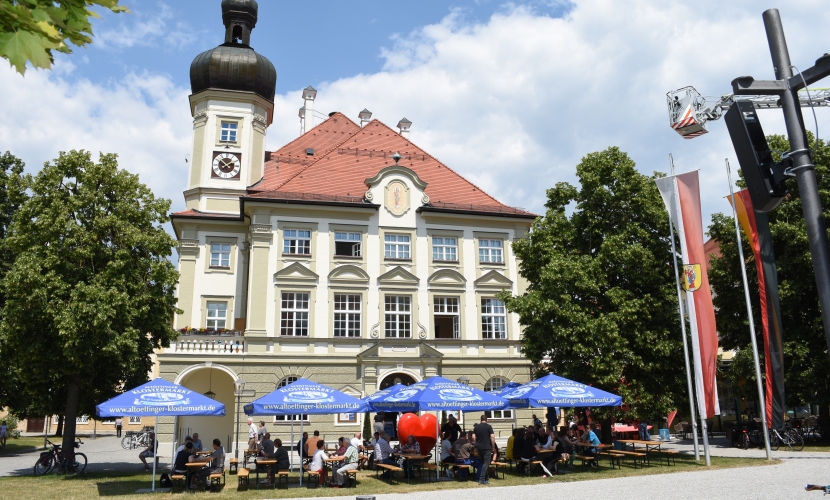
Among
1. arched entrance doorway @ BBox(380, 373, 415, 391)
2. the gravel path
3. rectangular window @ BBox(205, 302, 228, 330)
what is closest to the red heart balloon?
the gravel path

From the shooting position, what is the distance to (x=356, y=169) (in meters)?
34.4

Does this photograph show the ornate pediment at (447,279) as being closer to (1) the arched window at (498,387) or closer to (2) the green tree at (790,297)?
(1) the arched window at (498,387)

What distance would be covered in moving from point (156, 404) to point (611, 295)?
14055mm

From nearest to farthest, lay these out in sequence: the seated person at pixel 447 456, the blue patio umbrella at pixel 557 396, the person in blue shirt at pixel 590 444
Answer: the blue patio umbrella at pixel 557 396
the seated person at pixel 447 456
the person in blue shirt at pixel 590 444

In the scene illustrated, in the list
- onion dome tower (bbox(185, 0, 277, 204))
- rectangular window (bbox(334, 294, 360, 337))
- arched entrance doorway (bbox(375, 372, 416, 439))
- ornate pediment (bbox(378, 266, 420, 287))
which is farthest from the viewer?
onion dome tower (bbox(185, 0, 277, 204))

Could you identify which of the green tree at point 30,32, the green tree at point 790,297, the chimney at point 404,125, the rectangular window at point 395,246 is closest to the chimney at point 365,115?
the chimney at point 404,125

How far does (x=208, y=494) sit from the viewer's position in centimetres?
1587

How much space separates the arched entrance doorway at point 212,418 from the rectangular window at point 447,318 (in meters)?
9.87

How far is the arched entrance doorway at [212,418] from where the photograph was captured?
30.2 m

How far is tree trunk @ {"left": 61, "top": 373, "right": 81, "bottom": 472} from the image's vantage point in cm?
2019

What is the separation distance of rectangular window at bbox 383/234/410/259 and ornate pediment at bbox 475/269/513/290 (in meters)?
3.81

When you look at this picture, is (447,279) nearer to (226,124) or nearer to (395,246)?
(395,246)

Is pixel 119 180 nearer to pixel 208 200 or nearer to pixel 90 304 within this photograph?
pixel 90 304

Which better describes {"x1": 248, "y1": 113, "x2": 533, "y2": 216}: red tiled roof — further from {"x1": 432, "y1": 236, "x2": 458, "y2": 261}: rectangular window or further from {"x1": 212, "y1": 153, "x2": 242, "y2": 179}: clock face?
{"x1": 432, "y1": 236, "x2": 458, "y2": 261}: rectangular window
